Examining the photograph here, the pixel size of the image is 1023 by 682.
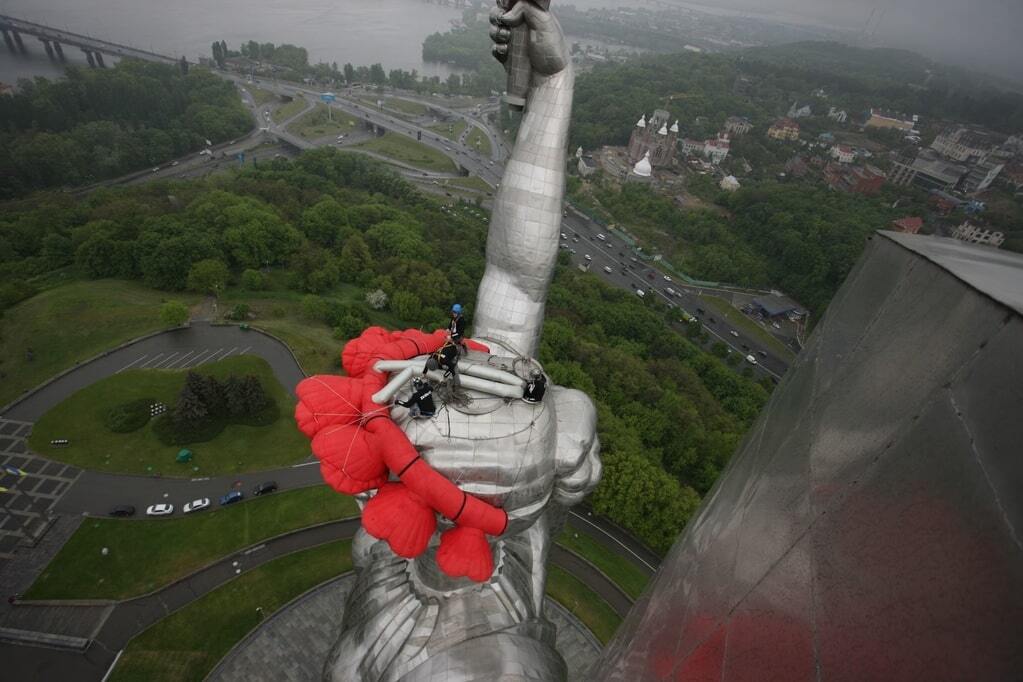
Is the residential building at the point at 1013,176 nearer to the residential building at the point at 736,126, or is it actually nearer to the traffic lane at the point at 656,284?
the residential building at the point at 736,126

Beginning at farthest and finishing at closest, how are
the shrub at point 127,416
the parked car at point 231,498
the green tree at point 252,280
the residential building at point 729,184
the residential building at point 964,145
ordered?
the residential building at point 964,145 < the residential building at point 729,184 < the green tree at point 252,280 < the shrub at point 127,416 < the parked car at point 231,498

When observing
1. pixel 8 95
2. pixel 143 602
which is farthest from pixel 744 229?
pixel 8 95

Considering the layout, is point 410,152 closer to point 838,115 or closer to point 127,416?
point 127,416

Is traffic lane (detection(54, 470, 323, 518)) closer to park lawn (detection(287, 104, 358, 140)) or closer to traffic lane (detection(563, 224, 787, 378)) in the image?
traffic lane (detection(563, 224, 787, 378))

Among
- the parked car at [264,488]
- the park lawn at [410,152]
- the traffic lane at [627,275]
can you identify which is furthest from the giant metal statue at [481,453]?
the park lawn at [410,152]

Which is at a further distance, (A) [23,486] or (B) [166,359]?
(B) [166,359]

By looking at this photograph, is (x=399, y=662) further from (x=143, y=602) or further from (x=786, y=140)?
(x=786, y=140)

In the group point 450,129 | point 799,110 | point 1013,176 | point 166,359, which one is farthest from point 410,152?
point 799,110
